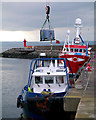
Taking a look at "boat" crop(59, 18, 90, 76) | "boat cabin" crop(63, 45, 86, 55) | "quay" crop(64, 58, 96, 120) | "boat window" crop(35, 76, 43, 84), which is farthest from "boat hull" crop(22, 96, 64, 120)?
"boat cabin" crop(63, 45, 86, 55)

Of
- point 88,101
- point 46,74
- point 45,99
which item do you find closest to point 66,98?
point 88,101

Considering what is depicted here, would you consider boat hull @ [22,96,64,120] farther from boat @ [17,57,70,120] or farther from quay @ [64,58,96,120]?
quay @ [64,58,96,120]

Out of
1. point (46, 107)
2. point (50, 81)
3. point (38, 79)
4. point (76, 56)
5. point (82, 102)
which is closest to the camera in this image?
point (82, 102)

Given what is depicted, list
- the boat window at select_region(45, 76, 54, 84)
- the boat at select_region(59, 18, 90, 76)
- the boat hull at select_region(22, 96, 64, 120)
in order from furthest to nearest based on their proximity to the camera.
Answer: the boat at select_region(59, 18, 90, 76), the boat window at select_region(45, 76, 54, 84), the boat hull at select_region(22, 96, 64, 120)

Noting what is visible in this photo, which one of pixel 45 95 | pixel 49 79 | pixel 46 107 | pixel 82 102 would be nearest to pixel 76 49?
pixel 49 79

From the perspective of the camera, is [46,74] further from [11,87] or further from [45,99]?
[11,87]

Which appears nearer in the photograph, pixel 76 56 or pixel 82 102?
pixel 82 102

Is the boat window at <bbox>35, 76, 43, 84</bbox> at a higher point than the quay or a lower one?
higher

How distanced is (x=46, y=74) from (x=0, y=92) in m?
13.3

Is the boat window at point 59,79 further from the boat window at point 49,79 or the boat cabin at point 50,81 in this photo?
the boat window at point 49,79

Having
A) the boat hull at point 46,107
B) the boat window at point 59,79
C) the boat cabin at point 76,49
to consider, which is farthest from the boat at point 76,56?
the boat hull at point 46,107

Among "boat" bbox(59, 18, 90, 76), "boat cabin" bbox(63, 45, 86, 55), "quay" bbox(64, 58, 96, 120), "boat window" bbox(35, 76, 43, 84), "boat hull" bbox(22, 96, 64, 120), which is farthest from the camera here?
"boat cabin" bbox(63, 45, 86, 55)

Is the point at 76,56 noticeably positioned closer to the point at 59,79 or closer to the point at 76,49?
the point at 76,49

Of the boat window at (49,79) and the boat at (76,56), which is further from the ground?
the boat at (76,56)
